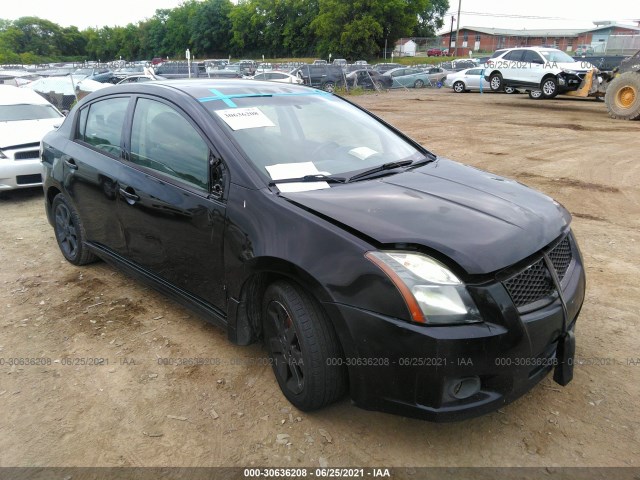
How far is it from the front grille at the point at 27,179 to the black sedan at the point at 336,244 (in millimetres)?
3840

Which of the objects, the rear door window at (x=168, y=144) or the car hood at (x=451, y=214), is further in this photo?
the rear door window at (x=168, y=144)

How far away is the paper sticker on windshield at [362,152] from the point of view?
11.2ft

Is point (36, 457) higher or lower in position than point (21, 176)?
lower

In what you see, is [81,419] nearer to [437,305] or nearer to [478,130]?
[437,305]

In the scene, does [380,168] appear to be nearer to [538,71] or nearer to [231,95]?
[231,95]

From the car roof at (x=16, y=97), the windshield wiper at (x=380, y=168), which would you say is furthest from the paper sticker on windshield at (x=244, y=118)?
the car roof at (x=16, y=97)

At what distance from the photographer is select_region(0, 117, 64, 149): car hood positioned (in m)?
7.27

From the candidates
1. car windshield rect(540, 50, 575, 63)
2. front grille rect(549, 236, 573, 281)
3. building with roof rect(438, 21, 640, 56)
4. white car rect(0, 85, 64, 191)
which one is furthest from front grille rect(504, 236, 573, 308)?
building with roof rect(438, 21, 640, 56)

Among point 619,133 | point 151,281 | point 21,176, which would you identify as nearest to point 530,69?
point 619,133

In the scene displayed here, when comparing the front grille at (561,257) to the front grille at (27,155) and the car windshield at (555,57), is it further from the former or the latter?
the car windshield at (555,57)

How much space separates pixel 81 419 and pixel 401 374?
1.77 meters

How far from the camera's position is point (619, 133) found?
40.8ft

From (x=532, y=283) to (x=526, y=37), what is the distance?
77.2 meters

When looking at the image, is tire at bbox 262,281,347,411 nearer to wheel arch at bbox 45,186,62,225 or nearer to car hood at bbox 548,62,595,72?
wheel arch at bbox 45,186,62,225
